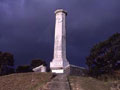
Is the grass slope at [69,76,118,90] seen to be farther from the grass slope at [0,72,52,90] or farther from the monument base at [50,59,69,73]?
the monument base at [50,59,69,73]

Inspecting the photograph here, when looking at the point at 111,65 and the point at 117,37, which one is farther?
the point at 117,37

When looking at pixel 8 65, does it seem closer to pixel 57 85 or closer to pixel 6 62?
pixel 6 62

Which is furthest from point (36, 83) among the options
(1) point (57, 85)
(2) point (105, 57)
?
(2) point (105, 57)

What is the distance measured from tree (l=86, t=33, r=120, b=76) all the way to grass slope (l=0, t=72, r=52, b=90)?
53.0 feet

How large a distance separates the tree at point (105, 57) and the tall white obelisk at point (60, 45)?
10.1m

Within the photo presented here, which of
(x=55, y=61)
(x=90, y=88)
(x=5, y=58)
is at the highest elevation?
(x=5, y=58)

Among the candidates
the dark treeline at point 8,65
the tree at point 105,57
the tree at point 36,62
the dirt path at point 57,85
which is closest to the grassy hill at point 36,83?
the dirt path at point 57,85

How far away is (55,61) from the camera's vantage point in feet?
69.1

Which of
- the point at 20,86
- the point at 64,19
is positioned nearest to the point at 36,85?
the point at 20,86

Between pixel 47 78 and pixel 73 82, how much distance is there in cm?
171

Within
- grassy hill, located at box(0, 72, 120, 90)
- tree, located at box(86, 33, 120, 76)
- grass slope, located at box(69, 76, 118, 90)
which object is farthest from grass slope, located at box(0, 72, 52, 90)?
tree, located at box(86, 33, 120, 76)

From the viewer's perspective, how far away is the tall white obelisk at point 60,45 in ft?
68.0

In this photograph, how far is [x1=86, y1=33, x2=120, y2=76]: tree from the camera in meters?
32.2

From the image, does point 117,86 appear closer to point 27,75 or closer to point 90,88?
point 90,88
